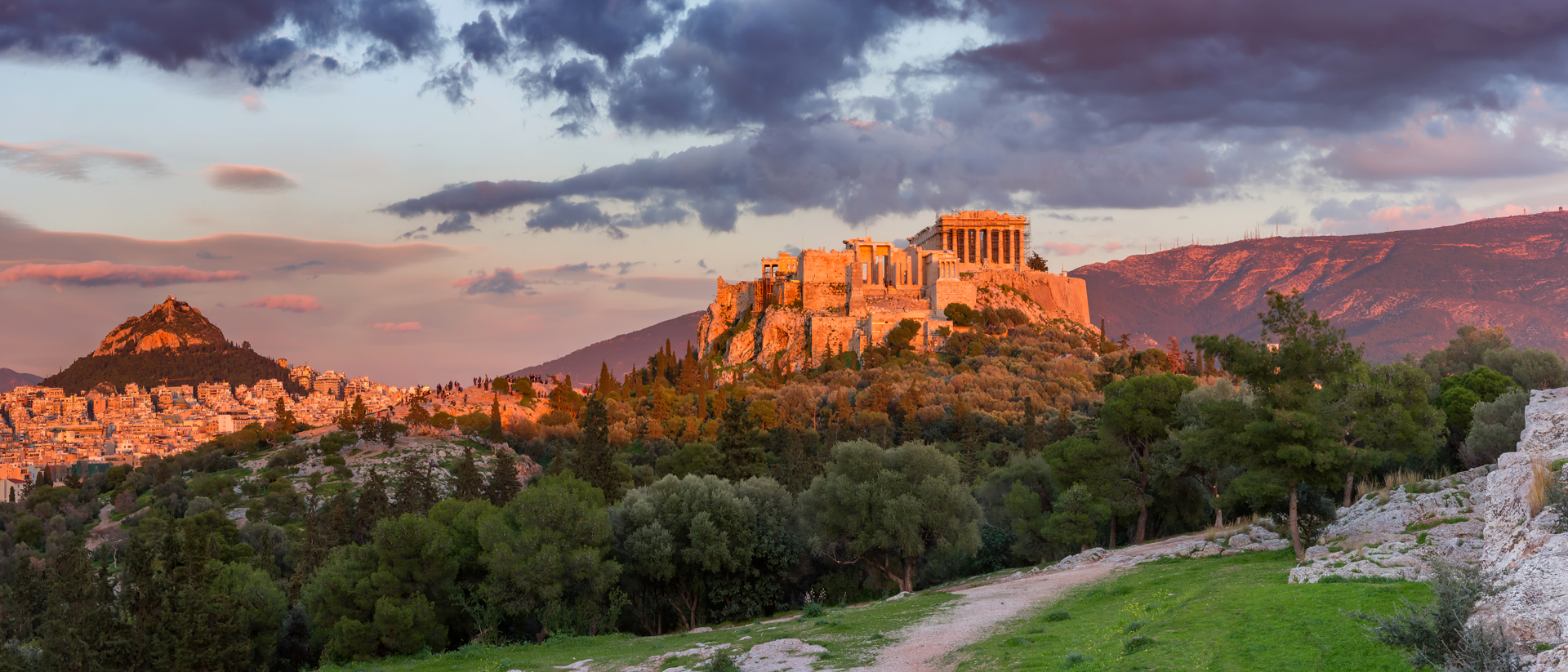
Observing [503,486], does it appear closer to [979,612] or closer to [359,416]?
[979,612]

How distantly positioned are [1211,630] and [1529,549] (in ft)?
18.1

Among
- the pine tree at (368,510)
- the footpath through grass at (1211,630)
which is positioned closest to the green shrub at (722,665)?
the footpath through grass at (1211,630)

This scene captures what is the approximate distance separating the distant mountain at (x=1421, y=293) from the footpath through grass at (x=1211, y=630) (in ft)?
391

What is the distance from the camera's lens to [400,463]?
98125mm

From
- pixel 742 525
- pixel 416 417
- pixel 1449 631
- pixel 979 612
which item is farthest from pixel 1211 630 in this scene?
pixel 416 417

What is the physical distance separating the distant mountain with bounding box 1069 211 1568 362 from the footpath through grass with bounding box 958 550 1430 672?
119096 millimetres

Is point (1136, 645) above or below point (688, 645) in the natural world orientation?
above

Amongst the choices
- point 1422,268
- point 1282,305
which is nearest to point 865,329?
point 1282,305

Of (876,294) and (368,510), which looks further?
(876,294)

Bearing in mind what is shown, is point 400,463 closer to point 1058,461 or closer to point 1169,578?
point 1058,461

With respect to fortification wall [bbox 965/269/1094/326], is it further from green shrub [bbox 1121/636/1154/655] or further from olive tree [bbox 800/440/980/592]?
green shrub [bbox 1121/636/1154/655]

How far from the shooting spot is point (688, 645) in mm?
26266

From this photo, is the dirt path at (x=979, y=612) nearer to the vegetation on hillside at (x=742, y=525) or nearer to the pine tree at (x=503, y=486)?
the vegetation on hillside at (x=742, y=525)

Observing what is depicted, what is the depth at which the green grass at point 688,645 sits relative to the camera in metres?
22.8
